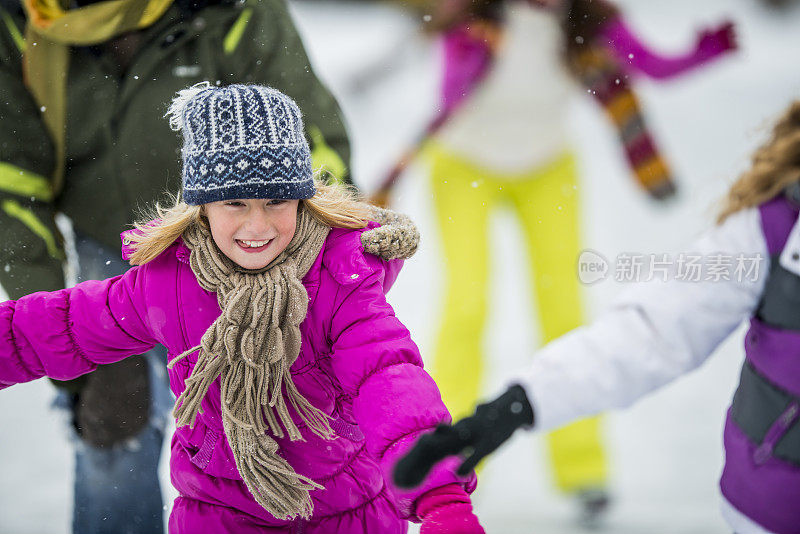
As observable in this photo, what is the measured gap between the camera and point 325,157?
2.02 metres

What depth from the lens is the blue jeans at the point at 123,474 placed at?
7.02 feet

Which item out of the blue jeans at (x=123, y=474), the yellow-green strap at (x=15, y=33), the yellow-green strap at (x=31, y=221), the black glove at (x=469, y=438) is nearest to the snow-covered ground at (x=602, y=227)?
the blue jeans at (x=123, y=474)

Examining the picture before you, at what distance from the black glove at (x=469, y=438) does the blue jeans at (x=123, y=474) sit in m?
1.18

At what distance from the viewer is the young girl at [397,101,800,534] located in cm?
115

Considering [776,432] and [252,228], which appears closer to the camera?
[776,432]

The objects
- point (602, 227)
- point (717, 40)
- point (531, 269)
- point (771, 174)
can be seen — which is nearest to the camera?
point (771, 174)

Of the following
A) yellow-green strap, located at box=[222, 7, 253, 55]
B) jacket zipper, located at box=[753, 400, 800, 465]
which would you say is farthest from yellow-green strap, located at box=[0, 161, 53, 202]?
jacket zipper, located at box=[753, 400, 800, 465]

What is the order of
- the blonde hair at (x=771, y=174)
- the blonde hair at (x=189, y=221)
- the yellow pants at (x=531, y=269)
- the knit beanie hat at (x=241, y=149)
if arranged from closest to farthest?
the blonde hair at (x=771, y=174), the knit beanie hat at (x=241, y=149), the blonde hair at (x=189, y=221), the yellow pants at (x=531, y=269)

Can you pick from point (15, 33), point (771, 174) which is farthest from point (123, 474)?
point (771, 174)

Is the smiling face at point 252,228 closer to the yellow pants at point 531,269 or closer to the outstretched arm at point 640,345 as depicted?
the outstretched arm at point 640,345

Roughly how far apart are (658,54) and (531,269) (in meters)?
0.65

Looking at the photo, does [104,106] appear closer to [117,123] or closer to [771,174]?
[117,123]

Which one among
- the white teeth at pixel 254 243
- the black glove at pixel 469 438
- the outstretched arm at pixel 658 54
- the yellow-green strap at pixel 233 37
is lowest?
the black glove at pixel 469 438

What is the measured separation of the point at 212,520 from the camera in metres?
1.51
